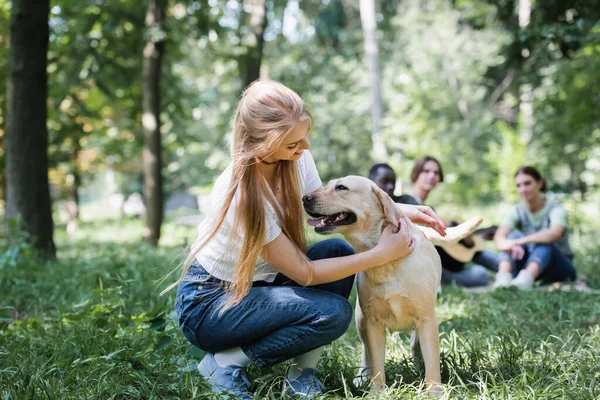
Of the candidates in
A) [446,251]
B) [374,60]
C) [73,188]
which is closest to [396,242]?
[446,251]

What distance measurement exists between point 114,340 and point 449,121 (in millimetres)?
20128

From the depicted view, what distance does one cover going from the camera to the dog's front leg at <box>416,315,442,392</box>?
8.45 feet

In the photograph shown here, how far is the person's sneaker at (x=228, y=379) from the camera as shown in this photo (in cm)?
258

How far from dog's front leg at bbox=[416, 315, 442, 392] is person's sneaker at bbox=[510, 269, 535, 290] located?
294cm

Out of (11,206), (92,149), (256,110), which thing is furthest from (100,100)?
(256,110)

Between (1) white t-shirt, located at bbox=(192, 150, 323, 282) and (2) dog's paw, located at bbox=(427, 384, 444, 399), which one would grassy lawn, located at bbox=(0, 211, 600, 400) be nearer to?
(2) dog's paw, located at bbox=(427, 384, 444, 399)

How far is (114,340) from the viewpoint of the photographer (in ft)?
10.2

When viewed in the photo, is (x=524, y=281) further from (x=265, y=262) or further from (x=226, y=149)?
(x=226, y=149)

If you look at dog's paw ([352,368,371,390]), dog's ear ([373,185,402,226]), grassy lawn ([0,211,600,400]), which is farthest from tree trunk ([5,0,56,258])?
dog's ear ([373,185,402,226])

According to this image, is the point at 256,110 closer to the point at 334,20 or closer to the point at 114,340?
the point at 114,340

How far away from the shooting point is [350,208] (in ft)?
8.95

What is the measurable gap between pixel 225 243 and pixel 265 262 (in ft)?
0.76

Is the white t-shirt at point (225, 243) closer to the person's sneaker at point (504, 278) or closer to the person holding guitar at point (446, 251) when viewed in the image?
the person holding guitar at point (446, 251)

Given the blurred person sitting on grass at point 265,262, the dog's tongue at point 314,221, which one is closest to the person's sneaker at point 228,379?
the blurred person sitting on grass at point 265,262
